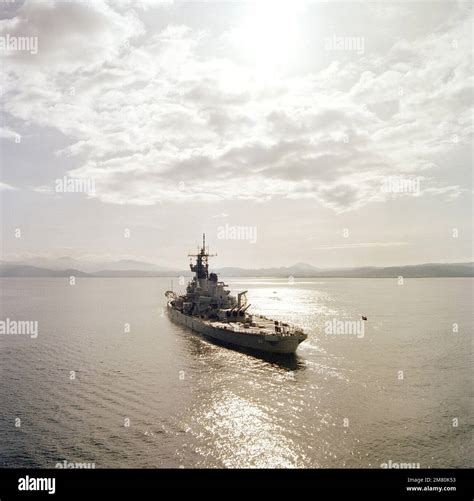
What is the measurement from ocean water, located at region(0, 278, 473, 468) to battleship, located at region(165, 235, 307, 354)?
7.23ft

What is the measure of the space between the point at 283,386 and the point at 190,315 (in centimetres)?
4008

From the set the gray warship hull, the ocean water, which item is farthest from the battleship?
the ocean water

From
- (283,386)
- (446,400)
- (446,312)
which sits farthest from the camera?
(446,312)

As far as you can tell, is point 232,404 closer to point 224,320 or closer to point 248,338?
point 248,338

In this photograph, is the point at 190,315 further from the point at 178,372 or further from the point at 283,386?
the point at 283,386

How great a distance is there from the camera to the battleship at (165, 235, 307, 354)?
51.8 metres

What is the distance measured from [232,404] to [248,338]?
64.0 feet

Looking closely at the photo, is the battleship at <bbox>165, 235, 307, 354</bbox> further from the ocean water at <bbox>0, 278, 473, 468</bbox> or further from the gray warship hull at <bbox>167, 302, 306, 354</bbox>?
the ocean water at <bbox>0, 278, 473, 468</bbox>

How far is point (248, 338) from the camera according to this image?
177ft

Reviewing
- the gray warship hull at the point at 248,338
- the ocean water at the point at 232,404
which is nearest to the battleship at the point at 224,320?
the gray warship hull at the point at 248,338

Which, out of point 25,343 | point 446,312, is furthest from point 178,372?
point 446,312

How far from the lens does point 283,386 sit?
39.3 meters

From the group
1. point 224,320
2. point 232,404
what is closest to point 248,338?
point 224,320
